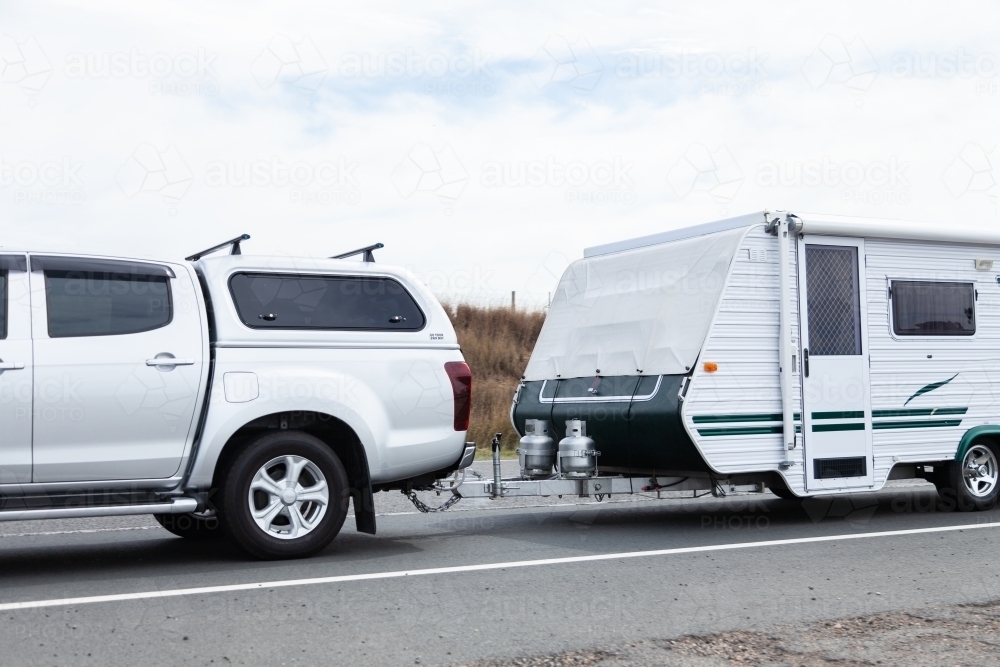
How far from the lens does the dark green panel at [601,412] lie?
9.88 m

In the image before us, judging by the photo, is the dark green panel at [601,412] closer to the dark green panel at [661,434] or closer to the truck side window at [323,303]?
the dark green panel at [661,434]

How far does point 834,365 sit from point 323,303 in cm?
465

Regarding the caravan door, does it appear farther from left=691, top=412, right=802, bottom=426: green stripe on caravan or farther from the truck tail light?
the truck tail light

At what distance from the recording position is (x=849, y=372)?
33.1 ft

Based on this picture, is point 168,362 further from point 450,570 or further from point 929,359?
point 929,359

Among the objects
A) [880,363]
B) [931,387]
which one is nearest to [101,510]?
[880,363]

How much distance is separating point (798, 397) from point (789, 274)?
3.52 ft

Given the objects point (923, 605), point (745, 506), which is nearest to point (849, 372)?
point (745, 506)

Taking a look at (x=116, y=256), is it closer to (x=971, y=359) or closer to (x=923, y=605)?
(x=923, y=605)

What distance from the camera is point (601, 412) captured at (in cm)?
1009

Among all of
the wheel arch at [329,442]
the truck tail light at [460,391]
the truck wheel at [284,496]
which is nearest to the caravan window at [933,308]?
the truck tail light at [460,391]

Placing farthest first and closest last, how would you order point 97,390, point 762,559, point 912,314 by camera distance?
point 912,314, point 762,559, point 97,390

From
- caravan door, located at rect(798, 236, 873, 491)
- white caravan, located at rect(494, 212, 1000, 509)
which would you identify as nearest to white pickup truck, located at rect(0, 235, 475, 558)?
white caravan, located at rect(494, 212, 1000, 509)

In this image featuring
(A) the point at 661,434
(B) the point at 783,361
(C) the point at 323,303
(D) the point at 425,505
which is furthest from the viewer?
(B) the point at 783,361
